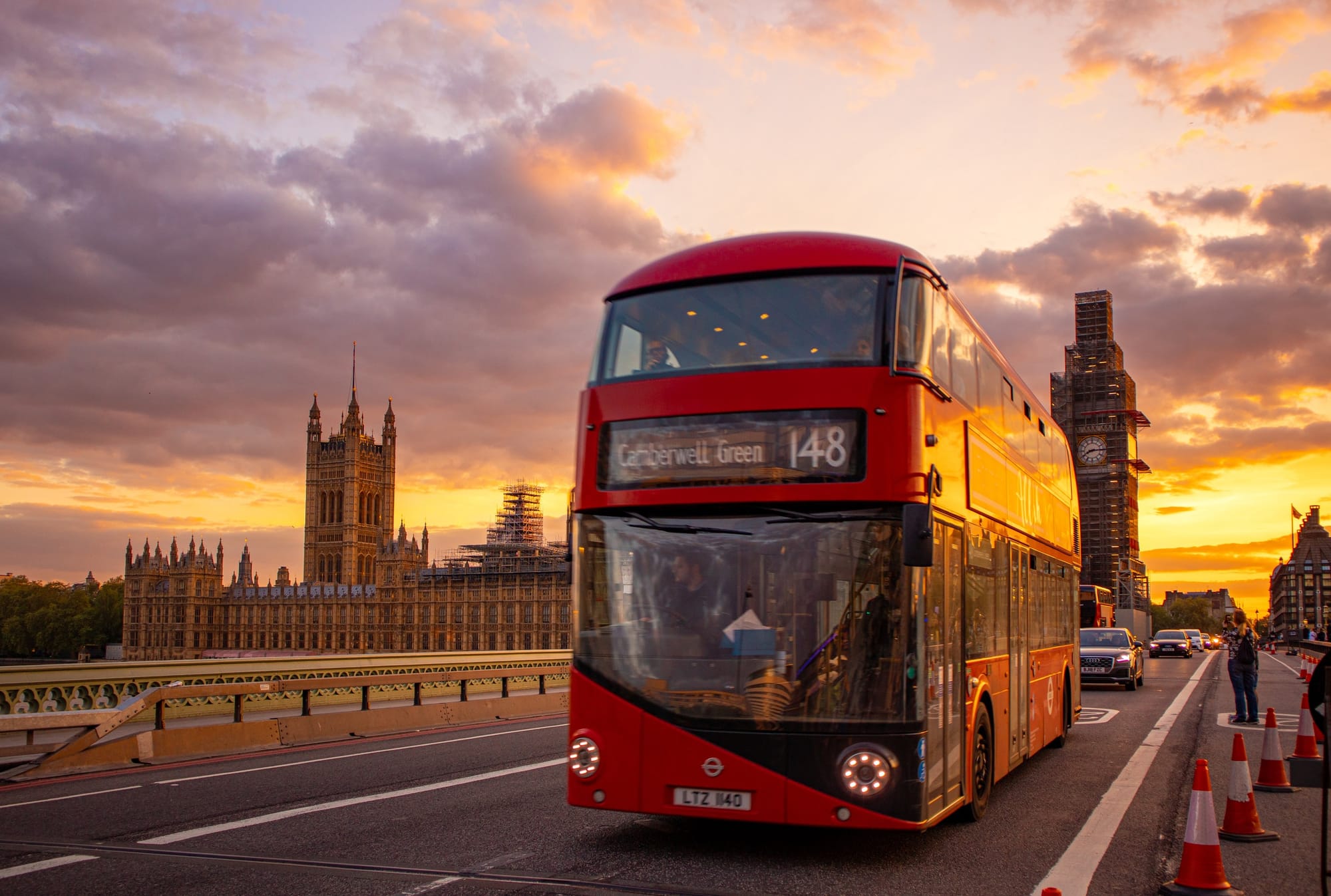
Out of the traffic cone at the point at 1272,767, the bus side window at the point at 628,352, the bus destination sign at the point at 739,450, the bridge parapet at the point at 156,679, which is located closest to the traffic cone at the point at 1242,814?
the traffic cone at the point at 1272,767

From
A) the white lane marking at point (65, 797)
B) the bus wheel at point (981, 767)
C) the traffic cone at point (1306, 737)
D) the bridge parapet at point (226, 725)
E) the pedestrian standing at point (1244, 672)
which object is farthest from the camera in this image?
the pedestrian standing at point (1244, 672)

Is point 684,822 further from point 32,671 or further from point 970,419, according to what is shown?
point 32,671

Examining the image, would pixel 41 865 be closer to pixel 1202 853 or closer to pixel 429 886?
pixel 429 886

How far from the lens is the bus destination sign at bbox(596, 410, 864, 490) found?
7.81 m

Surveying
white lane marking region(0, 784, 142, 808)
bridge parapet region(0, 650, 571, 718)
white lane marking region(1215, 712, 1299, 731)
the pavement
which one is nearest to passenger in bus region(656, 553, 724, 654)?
the pavement

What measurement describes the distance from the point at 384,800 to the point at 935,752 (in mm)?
5144

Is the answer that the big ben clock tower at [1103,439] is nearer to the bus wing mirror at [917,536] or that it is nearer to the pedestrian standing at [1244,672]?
the pedestrian standing at [1244,672]

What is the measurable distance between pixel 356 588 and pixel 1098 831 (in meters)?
159

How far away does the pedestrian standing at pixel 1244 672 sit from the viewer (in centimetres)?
1884

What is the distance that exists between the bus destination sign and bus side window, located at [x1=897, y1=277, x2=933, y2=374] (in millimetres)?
610

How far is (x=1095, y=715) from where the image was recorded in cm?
2088

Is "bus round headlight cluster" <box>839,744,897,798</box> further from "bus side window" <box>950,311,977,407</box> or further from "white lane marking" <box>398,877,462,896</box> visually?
"bus side window" <box>950,311,977,407</box>

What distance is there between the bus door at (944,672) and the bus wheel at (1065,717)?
680 centimetres

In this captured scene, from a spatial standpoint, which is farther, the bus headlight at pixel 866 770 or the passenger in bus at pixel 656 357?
the passenger in bus at pixel 656 357
